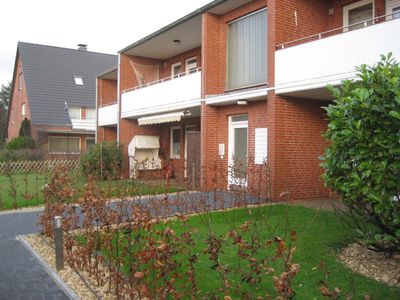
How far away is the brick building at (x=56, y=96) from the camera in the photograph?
34.9 meters

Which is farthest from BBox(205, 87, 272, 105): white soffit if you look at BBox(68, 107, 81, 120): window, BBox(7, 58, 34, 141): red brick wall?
BBox(7, 58, 34, 141): red brick wall

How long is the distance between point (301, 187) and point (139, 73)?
1221 centimetres

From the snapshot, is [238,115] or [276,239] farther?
[238,115]

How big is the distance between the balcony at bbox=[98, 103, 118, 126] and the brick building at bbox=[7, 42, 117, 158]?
24.7ft

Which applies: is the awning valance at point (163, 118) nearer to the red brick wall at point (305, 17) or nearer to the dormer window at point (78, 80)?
the red brick wall at point (305, 17)

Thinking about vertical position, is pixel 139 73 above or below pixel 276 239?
above

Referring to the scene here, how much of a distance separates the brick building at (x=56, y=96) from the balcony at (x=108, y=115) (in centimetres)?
754

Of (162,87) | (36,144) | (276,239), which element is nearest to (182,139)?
(162,87)

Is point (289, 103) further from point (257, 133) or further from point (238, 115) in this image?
point (238, 115)

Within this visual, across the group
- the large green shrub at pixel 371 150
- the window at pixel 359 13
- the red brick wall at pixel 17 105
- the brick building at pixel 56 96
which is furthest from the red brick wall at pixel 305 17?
the red brick wall at pixel 17 105

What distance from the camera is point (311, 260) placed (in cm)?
649

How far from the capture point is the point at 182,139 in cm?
2138

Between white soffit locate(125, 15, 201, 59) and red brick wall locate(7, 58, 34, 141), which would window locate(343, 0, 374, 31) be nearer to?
white soffit locate(125, 15, 201, 59)

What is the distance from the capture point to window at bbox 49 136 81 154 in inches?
1374
